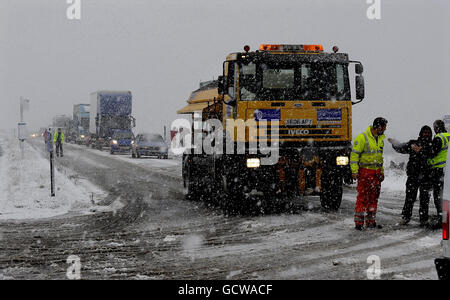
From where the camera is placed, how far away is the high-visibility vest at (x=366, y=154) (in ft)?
30.1

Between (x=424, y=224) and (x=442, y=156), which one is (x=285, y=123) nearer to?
(x=442, y=156)

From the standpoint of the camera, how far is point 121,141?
124 ft

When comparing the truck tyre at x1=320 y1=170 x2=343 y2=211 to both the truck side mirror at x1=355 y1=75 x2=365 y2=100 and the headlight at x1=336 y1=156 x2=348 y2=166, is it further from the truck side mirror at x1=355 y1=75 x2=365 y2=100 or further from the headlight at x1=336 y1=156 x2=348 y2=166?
the truck side mirror at x1=355 y1=75 x2=365 y2=100

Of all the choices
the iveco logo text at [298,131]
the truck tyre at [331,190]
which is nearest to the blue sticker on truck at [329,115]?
the iveco logo text at [298,131]

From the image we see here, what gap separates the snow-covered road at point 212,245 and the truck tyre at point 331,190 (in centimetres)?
27

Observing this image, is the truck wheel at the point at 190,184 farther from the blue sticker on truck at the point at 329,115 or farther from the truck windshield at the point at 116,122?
the truck windshield at the point at 116,122

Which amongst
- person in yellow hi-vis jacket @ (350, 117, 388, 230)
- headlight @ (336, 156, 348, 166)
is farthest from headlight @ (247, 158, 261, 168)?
person in yellow hi-vis jacket @ (350, 117, 388, 230)

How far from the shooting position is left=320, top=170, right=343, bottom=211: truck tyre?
1127 cm

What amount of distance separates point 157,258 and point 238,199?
4259mm

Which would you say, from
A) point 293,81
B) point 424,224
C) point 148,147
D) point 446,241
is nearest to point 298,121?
point 293,81

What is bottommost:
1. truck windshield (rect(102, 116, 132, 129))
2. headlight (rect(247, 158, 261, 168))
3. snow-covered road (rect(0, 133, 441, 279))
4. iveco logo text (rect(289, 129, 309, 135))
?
snow-covered road (rect(0, 133, 441, 279))

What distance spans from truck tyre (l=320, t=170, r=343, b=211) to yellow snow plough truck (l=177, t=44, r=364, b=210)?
0.02 metres

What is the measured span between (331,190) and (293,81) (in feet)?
7.79
